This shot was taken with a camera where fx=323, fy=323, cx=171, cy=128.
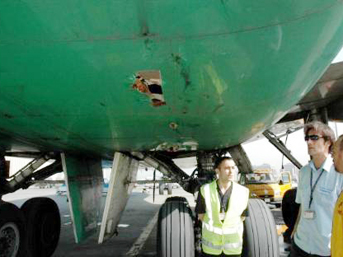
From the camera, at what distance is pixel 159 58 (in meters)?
1.79

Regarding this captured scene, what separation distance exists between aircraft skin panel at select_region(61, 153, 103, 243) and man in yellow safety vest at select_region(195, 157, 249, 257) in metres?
2.24

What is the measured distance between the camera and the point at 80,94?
2.17 meters

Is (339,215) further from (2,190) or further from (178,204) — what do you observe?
(2,190)

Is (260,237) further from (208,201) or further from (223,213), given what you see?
(208,201)

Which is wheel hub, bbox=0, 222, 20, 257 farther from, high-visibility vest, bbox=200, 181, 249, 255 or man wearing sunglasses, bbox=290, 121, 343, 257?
man wearing sunglasses, bbox=290, 121, 343, 257

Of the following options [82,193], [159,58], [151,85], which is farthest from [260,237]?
[82,193]

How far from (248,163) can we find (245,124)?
7.49ft

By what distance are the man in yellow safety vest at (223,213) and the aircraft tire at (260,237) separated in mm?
552

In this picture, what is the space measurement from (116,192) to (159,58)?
274 cm

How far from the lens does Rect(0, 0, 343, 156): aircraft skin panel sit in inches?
59.8

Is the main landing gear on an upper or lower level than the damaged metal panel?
lower

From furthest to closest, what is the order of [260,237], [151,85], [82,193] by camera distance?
[82,193] → [260,237] → [151,85]

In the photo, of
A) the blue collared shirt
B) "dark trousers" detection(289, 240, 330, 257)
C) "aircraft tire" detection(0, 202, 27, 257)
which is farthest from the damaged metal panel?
"aircraft tire" detection(0, 202, 27, 257)

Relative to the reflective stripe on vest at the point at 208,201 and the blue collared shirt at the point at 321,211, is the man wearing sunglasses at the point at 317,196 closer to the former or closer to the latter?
the blue collared shirt at the point at 321,211
